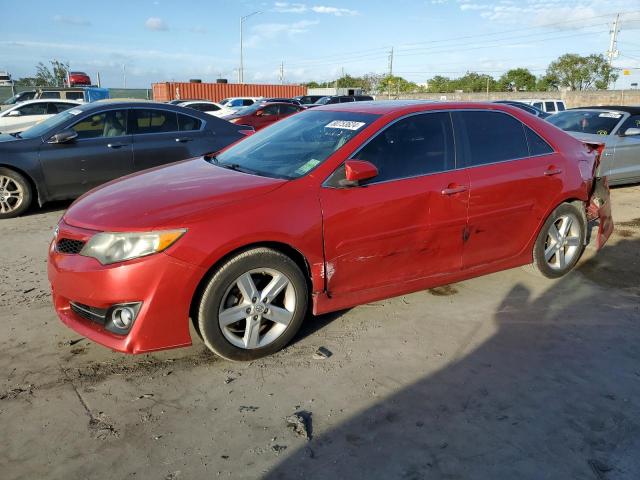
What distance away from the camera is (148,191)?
3.40m

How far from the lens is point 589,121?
9.16 m

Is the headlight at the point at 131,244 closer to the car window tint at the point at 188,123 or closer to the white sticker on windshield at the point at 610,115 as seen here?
the car window tint at the point at 188,123

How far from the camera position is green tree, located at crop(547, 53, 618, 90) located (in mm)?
61281

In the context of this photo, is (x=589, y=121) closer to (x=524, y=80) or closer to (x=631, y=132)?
(x=631, y=132)

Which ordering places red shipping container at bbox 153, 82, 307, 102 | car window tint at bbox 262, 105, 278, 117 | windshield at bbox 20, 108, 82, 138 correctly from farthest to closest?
1. red shipping container at bbox 153, 82, 307, 102
2. car window tint at bbox 262, 105, 278, 117
3. windshield at bbox 20, 108, 82, 138

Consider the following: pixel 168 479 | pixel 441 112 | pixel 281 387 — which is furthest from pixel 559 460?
pixel 441 112

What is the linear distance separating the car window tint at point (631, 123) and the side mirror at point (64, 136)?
28.0 ft

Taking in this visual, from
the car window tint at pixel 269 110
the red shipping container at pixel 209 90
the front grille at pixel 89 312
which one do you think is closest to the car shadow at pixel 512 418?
the front grille at pixel 89 312

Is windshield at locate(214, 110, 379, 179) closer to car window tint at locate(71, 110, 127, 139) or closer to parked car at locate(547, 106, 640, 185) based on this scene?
car window tint at locate(71, 110, 127, 139)

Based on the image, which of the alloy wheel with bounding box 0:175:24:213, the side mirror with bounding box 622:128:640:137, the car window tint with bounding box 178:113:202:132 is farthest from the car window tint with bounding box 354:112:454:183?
the side mirror with bounding box 622:128:640:137

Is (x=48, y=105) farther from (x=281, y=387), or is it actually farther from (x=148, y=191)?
(x=281, y=387)

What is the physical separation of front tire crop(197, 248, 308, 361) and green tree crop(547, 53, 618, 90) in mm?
68946

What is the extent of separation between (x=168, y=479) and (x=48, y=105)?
15.8m

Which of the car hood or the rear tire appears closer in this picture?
the car hood
